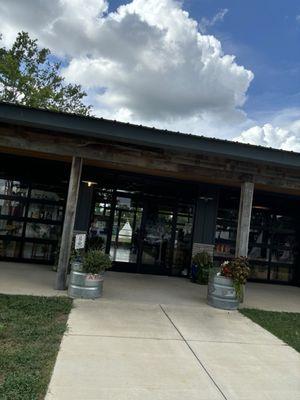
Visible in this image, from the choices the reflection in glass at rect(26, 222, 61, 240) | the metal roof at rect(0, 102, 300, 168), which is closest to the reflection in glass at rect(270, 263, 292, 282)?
the metal roof at rect(0, 102, 300, 168)

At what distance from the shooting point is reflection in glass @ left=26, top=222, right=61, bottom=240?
11.9 metres

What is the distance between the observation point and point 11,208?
11781 mm

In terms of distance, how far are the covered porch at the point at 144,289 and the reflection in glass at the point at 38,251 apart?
434 mm

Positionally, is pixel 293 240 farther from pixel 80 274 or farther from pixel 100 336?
pixel 100 336

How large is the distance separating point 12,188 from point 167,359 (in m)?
8.10

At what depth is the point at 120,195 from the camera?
39.3 feet

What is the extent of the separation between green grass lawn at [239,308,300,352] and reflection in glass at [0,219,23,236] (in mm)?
6639

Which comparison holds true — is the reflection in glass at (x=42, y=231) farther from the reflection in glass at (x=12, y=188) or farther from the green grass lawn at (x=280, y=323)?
the green grass lawn at (x=280, y=323)

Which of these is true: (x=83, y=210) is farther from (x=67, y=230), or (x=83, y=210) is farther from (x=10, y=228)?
(x=67, y=230)

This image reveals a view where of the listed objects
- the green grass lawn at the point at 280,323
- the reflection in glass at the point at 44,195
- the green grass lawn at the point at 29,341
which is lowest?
the green grass lawn at the point at 29,341

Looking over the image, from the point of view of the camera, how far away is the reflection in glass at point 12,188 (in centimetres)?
1166

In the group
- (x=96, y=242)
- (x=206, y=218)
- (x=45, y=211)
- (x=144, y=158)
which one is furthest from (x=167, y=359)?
(x=45, y=211)

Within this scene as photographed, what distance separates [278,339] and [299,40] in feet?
32.9

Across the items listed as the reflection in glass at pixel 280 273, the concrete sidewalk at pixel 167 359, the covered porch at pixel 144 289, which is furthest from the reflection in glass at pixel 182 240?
the concrete sidewalk at pixel 167 359
